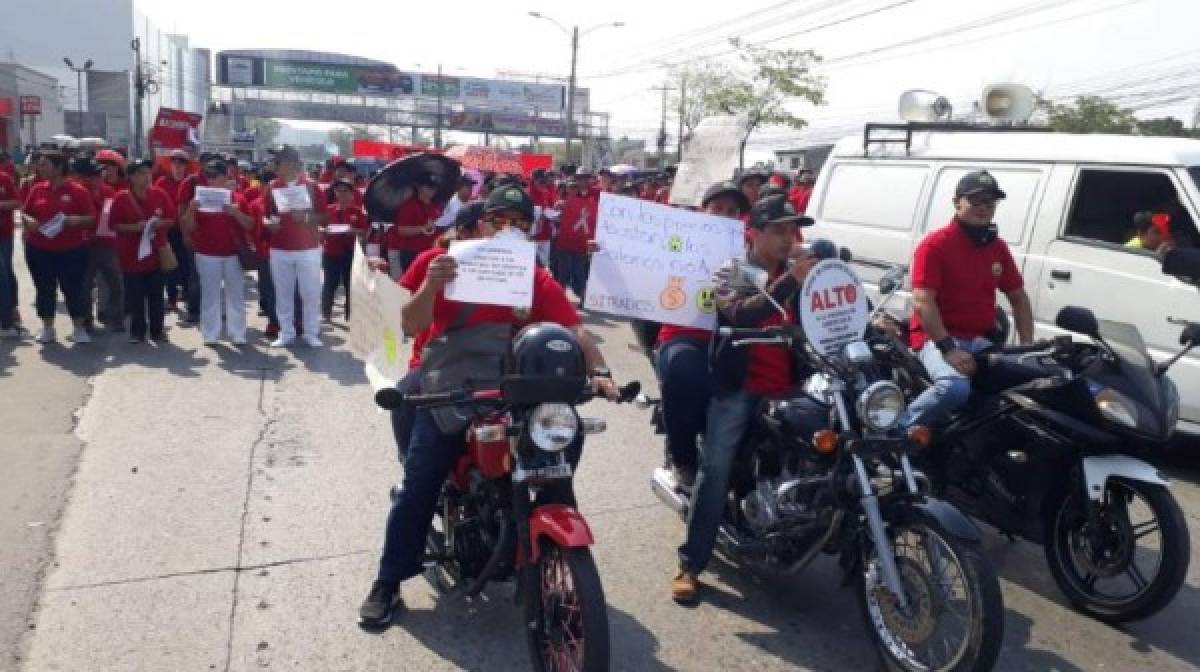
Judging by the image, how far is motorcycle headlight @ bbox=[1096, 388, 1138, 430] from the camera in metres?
4.13

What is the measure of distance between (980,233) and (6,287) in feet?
28.8

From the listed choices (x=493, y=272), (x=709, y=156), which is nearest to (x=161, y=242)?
(x=709, y=156)

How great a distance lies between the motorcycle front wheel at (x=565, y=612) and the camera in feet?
10.2

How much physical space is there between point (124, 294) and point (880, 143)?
7.50m

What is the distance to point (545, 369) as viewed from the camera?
3.31 meters

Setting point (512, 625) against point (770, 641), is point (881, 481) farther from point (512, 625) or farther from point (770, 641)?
point (512, 625)

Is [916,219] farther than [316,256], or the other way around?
[316,256]

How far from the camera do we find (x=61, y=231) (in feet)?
30.2

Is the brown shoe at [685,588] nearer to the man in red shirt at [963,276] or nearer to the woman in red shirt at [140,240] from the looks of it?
the man in red shirt at [963,276]

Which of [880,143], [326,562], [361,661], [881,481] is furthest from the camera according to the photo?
[880,143]

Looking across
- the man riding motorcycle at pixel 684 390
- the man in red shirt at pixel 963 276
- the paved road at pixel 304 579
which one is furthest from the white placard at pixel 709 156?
the man riding motorcycle at pixel 684 390

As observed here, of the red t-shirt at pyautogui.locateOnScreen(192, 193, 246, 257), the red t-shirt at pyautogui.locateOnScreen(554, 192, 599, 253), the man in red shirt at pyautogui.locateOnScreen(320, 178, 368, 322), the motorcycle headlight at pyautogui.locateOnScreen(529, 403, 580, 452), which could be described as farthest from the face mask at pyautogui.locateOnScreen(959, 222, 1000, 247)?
the red t-shirt at pyautogui.locateOnScreen(554, 192, 599, 253)

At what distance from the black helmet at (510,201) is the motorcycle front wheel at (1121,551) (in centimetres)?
264

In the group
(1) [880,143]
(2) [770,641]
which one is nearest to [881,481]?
(2) [770,641]
